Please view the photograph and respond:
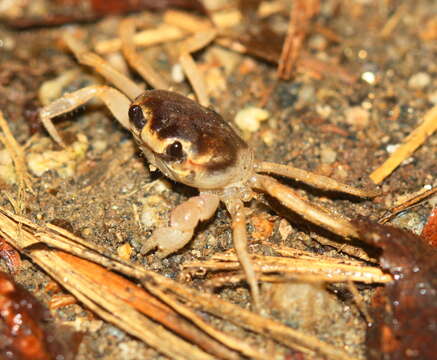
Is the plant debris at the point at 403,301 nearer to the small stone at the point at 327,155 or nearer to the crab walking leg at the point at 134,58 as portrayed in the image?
the small stone at the point at 327,155

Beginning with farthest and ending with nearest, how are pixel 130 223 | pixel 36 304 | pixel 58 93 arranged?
pixel 58 93
pixel 130 223
pixel 36 304

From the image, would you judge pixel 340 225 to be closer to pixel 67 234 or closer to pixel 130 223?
pixel 130 223

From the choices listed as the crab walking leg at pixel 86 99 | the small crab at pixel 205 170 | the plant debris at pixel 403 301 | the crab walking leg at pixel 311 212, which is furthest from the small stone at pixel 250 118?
the plant debris at pixel 403 301

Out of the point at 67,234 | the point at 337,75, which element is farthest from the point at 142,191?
the point at 337,75

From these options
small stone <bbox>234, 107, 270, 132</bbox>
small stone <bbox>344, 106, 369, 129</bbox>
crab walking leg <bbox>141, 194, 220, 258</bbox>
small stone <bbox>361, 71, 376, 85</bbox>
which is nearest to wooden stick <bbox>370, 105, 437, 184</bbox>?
small stone <bbox>344, 106, 369, 129</bbox>

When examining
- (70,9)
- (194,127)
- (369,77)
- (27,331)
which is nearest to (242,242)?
(194,127)

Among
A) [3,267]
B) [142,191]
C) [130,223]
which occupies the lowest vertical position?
[3,267]

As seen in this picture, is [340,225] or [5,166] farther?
[5,166]

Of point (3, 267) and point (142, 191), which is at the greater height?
point (142, 191)
